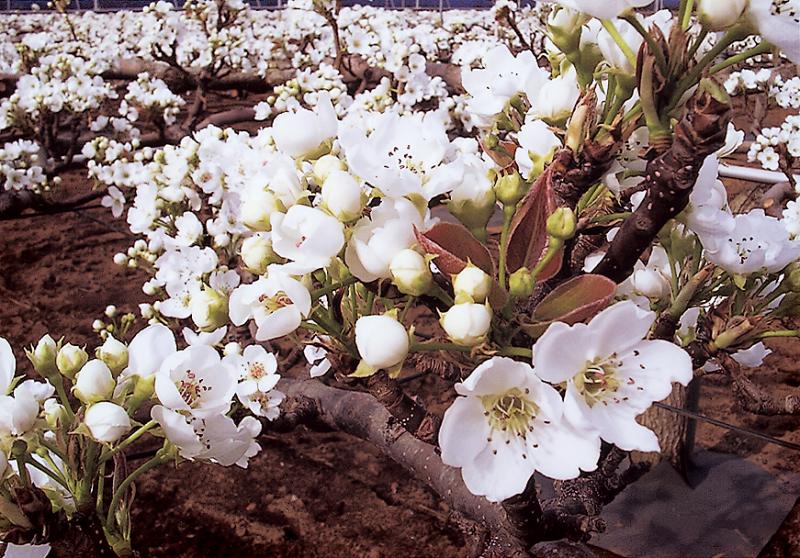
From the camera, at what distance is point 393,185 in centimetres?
60

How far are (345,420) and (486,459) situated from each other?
3.22 feet

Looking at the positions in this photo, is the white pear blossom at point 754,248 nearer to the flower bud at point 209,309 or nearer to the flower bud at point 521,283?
the flower bud at point 521,283

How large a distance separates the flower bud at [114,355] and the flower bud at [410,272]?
0.41 metres

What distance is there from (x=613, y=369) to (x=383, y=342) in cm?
19

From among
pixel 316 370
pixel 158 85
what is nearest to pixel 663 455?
pixel 316 370

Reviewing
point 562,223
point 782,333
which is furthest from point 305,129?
point 782,333

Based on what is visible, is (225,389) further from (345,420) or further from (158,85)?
(158,85)

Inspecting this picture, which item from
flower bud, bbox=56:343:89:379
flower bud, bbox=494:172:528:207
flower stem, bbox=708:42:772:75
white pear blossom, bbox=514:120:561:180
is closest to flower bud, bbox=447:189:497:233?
flower bud, bbox=494:172:528:207

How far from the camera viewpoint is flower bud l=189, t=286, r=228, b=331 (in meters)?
0.72

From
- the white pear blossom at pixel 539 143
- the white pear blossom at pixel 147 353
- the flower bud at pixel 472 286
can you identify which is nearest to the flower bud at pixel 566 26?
the white pear blossom at pixel 539 143

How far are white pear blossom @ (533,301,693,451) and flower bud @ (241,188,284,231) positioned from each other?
0.28m

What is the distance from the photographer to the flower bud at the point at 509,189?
26.2 inches

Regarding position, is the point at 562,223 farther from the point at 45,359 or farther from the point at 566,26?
the point at 45,359

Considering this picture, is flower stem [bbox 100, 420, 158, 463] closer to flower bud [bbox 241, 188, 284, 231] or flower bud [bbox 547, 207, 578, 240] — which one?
flower bud [bbox 241, 188, 284, 231]
